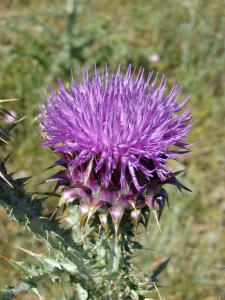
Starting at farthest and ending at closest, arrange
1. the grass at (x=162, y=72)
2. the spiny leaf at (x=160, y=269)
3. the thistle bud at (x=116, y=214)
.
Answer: the grass at (x=162, y=72), the spiny leaf at (x=160, y=269), the thistle bud at (x=116, y=214)

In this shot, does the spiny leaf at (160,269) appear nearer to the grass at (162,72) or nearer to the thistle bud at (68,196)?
the thistle bud at (68,196)

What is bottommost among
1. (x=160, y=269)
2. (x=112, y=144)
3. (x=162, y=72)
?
(x=160, y=269)

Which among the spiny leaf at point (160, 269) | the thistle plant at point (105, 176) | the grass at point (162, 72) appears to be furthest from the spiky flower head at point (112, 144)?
the grass at point (162, 72)

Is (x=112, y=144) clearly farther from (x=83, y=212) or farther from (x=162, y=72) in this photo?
(x=162, y=72)

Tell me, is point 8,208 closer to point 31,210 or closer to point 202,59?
point 31,210

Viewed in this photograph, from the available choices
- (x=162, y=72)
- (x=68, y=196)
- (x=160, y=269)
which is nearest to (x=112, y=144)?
(x=68, y=196)

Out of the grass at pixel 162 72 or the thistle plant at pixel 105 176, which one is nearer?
the thistle plant at pixel 105 176
